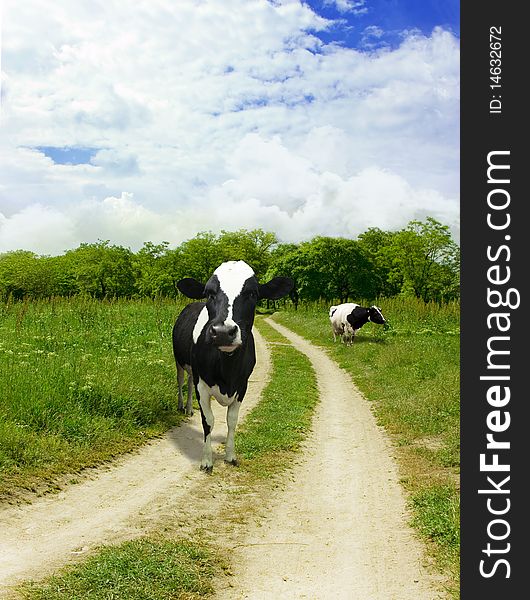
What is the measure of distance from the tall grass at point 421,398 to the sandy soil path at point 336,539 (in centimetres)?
27

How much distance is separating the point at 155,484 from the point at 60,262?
8274cm

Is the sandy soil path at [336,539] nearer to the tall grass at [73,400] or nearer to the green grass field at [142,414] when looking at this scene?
the green grass field at [142,414]

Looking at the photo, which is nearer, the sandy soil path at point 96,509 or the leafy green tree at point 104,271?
the sandy soil path at point 96,509

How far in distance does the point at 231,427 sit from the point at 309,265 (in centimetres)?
4738

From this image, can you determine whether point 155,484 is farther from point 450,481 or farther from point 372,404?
point 372,404

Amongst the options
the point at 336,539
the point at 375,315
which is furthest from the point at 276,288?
the point at 375,315

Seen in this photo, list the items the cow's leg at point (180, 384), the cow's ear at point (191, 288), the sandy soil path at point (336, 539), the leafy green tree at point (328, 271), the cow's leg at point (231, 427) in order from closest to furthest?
1. the sandy soil path at point (336, 539)
2. the cow's ear at point (191, 288)
3. the cow's leg at point (231, 427)
4. the cow's leg at point (180, 384)
5. the leafy green tree at point (328, 271)

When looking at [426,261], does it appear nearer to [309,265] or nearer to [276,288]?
[309,265]

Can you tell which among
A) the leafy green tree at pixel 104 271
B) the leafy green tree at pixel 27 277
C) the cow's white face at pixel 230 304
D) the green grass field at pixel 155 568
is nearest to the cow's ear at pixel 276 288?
the cow's white face at pixel 230 304

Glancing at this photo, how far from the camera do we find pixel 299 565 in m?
5.34

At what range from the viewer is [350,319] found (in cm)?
2302

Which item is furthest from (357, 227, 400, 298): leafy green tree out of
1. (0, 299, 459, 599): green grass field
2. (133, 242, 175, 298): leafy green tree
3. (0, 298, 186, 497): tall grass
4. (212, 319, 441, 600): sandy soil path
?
(212, 319, 441, 600): sandy soil path

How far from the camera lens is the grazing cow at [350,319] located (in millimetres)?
22984

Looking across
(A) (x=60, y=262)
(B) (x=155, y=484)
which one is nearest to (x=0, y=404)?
(B) (x=155, y=484)
